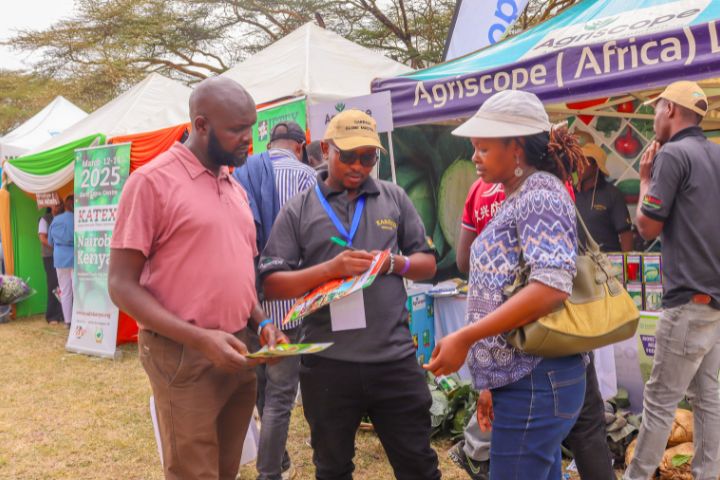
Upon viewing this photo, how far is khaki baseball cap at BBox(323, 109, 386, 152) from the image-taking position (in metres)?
2.43

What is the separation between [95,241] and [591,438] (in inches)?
260

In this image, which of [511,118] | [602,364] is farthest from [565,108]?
[511,118]

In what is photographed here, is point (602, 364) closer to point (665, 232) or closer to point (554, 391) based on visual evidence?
point (665, 232)

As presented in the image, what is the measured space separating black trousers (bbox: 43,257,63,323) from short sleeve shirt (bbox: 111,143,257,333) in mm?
9679

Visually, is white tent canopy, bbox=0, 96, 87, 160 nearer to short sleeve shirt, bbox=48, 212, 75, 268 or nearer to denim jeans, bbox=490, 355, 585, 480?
short sleeve shirt, bbox=48, 212, 75, 268

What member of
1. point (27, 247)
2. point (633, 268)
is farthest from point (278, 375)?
point (27, 247)

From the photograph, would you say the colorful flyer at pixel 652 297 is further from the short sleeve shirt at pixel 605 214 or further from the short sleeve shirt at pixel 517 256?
the short sleeve shirt at pixel 517 256

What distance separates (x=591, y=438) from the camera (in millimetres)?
2689

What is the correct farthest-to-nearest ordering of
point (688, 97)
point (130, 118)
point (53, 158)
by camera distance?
point (53, 158) → point (130, 118) → point (688, 97)

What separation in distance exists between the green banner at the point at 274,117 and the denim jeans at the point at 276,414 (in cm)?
329

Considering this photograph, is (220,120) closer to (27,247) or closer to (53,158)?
(53,158)

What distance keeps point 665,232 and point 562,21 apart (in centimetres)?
221

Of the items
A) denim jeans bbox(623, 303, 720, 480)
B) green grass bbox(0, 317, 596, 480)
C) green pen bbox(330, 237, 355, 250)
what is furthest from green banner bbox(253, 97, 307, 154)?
denim jeans bbox(623, 303, 720, 480)

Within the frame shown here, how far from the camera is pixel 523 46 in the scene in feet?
14.8
